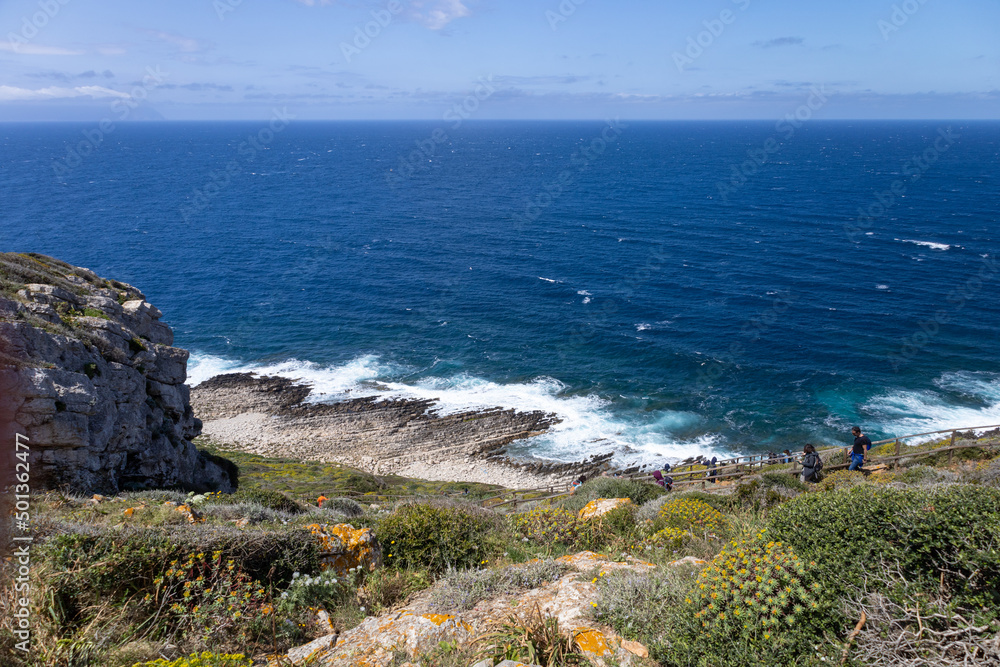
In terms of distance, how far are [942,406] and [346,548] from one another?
42364 mm

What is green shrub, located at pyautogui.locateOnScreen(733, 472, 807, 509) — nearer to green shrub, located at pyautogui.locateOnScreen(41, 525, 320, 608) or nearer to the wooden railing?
the wooden railing

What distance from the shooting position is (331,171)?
15400 cm

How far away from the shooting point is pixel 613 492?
18.1 meters

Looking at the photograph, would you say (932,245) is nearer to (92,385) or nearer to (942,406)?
(942,406)

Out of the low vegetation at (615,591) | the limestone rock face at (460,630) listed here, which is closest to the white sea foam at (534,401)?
the low vegetation at (615,591)

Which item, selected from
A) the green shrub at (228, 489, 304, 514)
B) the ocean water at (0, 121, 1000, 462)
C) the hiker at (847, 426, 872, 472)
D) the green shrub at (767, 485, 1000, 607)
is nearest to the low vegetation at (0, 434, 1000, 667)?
the green shrub at (767, 485, 1000, 607)

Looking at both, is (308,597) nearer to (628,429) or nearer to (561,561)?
(561,561)

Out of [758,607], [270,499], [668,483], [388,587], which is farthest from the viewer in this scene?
[668,483]

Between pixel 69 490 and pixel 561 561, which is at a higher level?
pixel 561 561

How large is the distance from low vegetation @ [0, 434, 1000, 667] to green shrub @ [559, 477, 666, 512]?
752 cm

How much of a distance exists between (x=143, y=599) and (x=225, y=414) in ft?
123

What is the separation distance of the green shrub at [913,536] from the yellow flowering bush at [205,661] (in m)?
6.33

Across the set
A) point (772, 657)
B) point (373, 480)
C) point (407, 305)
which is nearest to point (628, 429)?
point (373, 480)

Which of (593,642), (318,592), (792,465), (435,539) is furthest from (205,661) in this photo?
(792,465)
